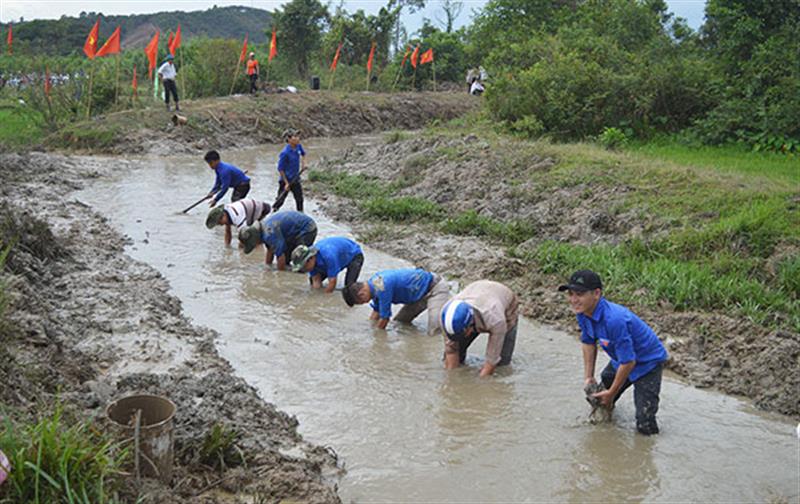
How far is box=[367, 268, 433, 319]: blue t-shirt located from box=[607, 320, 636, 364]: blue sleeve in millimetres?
2566

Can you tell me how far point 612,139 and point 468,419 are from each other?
1043 centimetres

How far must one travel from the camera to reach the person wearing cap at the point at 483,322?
6.30m

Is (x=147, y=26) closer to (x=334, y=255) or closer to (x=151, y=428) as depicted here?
(x=334, y=255)

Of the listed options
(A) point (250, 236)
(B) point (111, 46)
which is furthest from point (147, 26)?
(A) point (250, 236)

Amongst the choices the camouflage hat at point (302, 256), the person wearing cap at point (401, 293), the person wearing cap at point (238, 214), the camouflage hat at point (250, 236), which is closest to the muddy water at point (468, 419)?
the person wearing cap at point (401, 293)

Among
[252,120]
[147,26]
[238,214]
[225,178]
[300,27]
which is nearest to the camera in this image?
[238,214]

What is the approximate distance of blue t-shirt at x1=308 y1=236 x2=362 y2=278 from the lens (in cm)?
836

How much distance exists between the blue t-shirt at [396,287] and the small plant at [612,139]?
8.56 m

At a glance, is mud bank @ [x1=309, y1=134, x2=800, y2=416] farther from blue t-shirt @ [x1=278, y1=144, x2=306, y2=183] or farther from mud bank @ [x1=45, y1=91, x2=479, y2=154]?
mud bank @ [x1=45, y1=91, x2=479, y2=154]

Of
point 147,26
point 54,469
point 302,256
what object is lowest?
point 54,469

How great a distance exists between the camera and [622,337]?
17.0 feet

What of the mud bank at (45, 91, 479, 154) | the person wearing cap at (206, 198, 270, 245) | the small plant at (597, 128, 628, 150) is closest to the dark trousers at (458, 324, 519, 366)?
the person wearing cap at (206, 198, 270, 245)

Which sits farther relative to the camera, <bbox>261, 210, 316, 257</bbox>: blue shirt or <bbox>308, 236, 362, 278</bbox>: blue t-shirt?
<bbox>261, 210, 316, 257</bbox>: blue shirt

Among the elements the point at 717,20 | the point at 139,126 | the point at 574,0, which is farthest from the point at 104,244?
the point at 574,0
